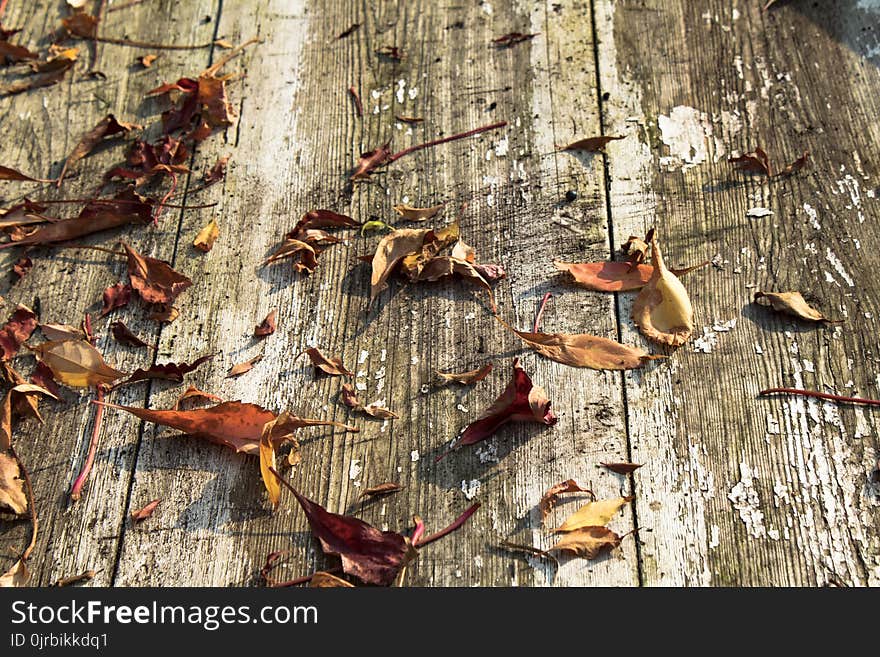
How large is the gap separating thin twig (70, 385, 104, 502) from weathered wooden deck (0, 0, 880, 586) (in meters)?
0.02

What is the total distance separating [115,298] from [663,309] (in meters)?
1.14

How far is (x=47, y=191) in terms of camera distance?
2.16 metres

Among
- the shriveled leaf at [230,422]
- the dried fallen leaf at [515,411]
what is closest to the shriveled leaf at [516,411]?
the dried fallen leaf at [515,411]

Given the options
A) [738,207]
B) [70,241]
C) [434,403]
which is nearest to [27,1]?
[70,241]

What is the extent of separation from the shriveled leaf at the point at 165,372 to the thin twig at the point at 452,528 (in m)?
0.60

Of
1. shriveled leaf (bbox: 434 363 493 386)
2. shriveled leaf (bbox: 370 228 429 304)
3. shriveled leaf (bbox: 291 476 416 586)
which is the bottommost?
shriveled leaf (bbox: 291 476 416 586)

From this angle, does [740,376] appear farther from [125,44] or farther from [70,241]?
[125,44]

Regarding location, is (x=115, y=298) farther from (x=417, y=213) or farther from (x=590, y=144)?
(x=590, y=144)

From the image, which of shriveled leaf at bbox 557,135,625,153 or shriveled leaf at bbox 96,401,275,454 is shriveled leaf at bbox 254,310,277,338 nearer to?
shriveled leaf at bbox 96,401,275,454

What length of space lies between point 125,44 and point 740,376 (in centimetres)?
186

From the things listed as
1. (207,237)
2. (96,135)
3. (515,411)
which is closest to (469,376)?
(515,411)

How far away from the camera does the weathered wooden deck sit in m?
1.56

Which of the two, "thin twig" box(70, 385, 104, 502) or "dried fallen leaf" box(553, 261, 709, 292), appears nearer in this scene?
"thin twig" box(70, 385, 104, 502)

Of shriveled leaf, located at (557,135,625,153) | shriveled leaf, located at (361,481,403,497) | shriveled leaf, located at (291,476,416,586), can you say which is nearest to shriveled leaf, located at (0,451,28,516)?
shriveled leaf, located at (291,476,416,586)
